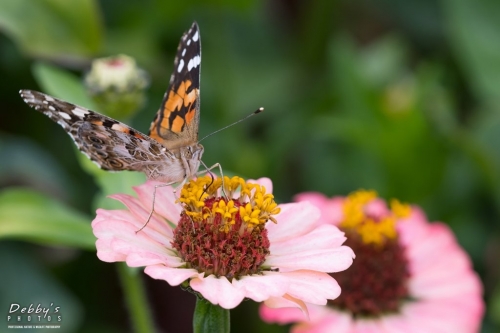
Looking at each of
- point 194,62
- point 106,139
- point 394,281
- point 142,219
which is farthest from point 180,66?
point 394,281

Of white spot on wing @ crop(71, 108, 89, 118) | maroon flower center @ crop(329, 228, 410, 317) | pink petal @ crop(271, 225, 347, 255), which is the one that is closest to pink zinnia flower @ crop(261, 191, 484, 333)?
maroon flower center @ crop(329, 228, 410, 317)

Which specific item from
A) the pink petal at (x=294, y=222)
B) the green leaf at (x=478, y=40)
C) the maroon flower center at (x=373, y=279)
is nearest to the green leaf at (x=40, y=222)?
the pink petal at (x=294, y=222)

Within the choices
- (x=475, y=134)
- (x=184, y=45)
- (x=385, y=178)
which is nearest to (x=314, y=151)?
(x=385, y=178)

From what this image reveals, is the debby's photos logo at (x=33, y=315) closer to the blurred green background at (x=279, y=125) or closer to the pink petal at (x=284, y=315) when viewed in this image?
the blurred green background at (x=279, y=125)

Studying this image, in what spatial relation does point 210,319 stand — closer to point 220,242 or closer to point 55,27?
Result: point 220,242

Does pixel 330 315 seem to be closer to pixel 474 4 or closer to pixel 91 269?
pixel 91 269

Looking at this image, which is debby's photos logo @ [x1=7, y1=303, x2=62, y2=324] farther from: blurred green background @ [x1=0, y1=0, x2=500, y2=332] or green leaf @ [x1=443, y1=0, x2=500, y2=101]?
green leaf @ [x1=443, y1=0, x2=500, y2=101]
